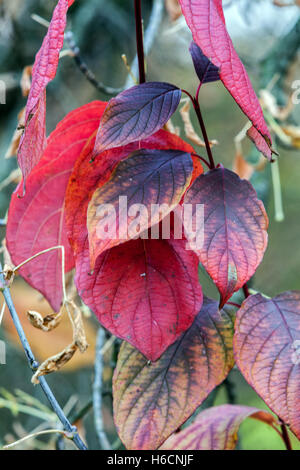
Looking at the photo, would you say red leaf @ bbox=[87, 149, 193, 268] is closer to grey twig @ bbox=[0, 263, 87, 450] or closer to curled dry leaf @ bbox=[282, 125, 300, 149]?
grey twig @ bbox=[0, 263, 87, 450]

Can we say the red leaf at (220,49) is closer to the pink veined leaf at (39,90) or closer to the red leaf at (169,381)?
the pink veined leaf at (39,90)

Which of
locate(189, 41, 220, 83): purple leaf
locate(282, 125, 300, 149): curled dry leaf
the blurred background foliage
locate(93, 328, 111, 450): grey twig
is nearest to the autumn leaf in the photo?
locate(189, 41, 220, 83): purple leaf

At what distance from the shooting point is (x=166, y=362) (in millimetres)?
442

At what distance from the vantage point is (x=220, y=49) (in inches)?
12.7

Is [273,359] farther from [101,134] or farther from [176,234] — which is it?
[101,134]

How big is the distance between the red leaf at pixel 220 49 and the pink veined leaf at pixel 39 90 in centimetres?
10

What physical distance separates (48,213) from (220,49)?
26cm

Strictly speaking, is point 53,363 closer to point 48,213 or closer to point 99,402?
point 48,213

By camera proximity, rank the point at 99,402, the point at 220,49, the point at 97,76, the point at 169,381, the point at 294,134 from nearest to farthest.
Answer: the point at 220,49 < the point at 169,381 < the point at 99,402 < the point at 294,134 < the point at 97,76

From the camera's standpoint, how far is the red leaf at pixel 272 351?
1.23 feet

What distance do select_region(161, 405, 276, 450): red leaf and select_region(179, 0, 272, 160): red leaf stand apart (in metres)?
0.32

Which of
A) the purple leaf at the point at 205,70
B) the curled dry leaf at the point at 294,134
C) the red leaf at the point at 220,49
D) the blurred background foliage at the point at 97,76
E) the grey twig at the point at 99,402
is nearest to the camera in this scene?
the red leaf at the point at 220,49

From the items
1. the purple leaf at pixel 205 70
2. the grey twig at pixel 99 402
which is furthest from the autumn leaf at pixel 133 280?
the grey twig at pixel 99 402
